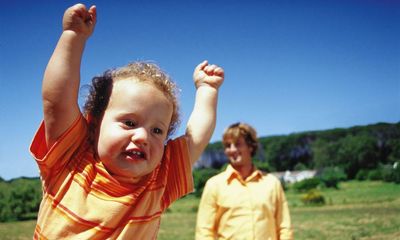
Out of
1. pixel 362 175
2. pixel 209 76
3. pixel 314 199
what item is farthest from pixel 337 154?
pixel 209 76

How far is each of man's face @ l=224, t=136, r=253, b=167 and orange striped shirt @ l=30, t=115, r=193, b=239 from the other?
3.25 m

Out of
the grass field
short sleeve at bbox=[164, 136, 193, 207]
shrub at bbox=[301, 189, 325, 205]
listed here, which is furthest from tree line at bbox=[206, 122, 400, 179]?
short sleeve at bbox=[164, 136, 193, 207]

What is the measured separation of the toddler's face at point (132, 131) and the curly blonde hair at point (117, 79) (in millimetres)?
56

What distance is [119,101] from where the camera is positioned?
164 centimetres

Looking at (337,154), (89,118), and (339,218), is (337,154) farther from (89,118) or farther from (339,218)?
(89,118)

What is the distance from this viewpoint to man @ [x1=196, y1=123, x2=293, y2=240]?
4219 mm

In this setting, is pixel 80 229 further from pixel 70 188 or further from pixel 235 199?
pixel 235 199

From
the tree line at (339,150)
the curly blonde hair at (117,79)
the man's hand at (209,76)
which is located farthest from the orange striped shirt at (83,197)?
the tree line at (339,150)

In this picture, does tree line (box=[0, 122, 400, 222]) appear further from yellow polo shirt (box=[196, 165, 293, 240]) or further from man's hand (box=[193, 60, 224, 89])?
man's hand (box=[193, 60, 224, 89])

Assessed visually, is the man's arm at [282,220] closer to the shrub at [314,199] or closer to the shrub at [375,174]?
the shrub at [314,199]

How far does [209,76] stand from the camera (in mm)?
2207

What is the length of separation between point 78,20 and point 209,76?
0.88 m

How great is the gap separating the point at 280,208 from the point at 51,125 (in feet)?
11.4

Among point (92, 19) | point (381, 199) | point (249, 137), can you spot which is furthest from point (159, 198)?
point (381, 199)
